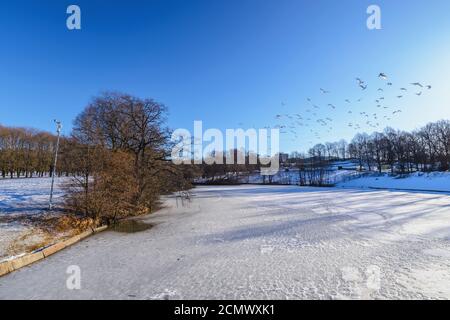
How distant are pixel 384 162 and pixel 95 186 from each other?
293 feet

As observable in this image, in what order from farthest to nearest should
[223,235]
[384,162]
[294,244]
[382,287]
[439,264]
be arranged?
1. [384,162]
2. [223,235]
3. [294,244]
4. [439,264]
5. [382,287]

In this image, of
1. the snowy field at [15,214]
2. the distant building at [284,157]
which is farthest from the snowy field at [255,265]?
the distant building at [284,157]

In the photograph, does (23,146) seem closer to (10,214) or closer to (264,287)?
(10,214)

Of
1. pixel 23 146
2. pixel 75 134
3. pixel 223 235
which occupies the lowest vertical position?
pixel 223 235

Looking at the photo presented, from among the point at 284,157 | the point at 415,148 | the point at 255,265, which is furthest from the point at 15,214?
the point at 284,157

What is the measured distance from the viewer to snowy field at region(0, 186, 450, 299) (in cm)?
657

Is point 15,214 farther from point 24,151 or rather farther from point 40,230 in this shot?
point 24,151

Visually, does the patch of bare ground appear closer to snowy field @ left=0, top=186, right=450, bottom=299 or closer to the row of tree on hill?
snowy field @ left=0, top=186, right=450, bottom=299

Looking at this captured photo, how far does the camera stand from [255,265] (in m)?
8.49

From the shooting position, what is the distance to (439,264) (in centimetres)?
819

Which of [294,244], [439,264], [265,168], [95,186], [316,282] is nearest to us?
[316,282]

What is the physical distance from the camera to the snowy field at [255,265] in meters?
6.57

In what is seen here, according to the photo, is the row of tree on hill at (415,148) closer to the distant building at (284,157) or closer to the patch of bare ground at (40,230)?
the distant building at (284,157)
